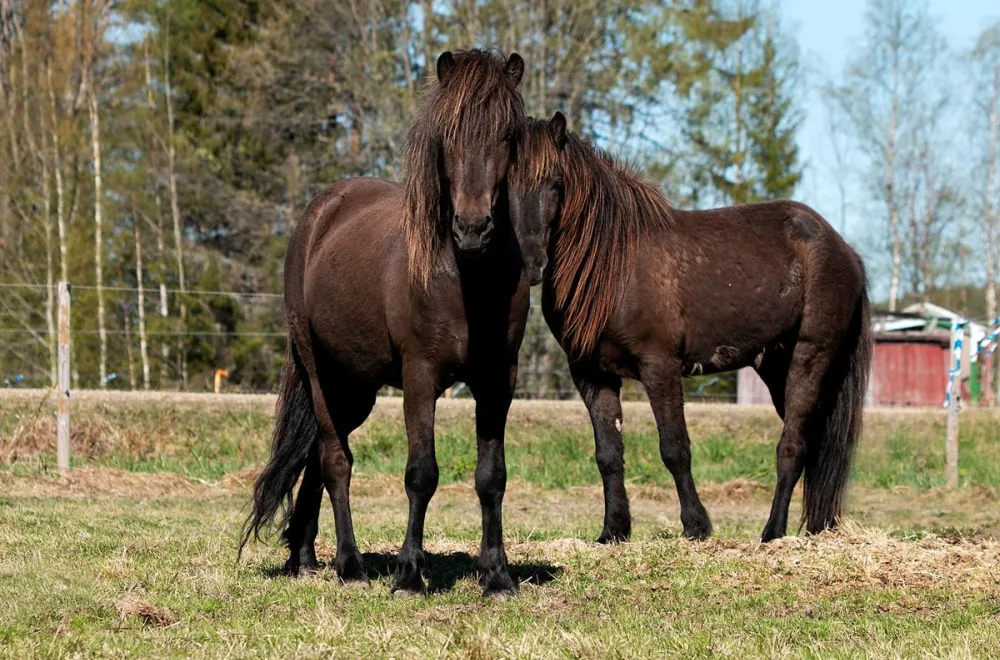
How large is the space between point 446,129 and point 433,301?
81 cm

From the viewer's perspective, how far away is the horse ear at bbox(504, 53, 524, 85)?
564cm

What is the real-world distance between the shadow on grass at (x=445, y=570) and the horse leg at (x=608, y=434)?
136 cm

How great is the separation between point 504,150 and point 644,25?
880 inches

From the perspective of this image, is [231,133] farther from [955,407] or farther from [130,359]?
[955,407]

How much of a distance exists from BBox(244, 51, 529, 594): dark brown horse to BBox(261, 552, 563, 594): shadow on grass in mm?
200

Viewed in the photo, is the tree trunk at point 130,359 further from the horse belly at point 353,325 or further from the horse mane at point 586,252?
the horse belly at point 353,325

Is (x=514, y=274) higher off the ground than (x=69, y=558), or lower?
higher

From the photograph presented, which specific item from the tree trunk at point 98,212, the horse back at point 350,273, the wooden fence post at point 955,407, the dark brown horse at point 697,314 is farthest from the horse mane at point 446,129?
the tree trunk at point 98,212

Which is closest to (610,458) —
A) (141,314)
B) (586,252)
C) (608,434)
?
(608,434)

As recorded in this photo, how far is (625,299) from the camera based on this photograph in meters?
8.10

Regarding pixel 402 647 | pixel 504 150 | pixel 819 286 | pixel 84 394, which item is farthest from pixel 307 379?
pixel 84 394

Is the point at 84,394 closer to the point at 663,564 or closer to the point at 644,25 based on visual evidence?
the point at 663,564

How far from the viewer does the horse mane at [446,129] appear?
5.39 metres

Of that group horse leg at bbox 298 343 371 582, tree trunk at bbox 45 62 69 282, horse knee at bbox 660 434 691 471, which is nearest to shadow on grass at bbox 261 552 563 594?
horse leg at bbox 298 343 371 582
